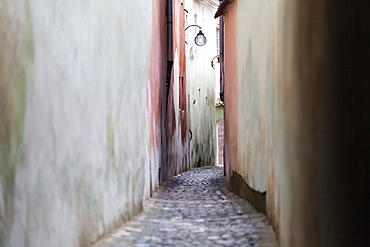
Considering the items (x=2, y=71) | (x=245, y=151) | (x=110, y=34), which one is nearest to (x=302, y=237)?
(x=2, y=71)

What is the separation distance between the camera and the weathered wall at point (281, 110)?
342 cm

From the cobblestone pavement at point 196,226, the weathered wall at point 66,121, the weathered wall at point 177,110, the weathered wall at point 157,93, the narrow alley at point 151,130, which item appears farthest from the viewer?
the weathered wall at point 177,110

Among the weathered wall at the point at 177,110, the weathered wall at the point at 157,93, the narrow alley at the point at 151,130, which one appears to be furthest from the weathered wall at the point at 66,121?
the weathered wall at the point at 177,110

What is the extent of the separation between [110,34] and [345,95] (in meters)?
4.47

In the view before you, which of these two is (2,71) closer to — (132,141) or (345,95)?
(345,95)

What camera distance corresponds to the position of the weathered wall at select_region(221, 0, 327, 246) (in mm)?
3424

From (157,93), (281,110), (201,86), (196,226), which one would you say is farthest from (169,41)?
(281,110)

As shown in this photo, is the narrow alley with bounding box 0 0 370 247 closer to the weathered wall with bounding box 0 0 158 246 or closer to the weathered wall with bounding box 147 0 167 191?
the weathered wall with bounding box 0 0 158 246

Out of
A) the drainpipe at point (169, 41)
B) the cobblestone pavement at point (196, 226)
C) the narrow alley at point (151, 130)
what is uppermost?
the drainpipe at point (169, 41)

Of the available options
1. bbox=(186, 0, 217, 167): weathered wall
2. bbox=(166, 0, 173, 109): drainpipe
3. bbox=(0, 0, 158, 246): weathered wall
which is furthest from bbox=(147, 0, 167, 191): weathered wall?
bbox=(186, 0, 217, 167): weathered wall

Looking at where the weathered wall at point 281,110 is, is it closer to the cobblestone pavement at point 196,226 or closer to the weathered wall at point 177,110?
the cobblestone pavement at point 196,226

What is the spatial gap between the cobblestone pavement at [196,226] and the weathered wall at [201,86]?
11.4 m

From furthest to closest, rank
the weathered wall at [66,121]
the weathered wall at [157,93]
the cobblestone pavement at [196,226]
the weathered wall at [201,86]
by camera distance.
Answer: the weathered wall at [201,86], the weathered wall at [157,93], the cobblestone pavement at [196,226], the weathered wall at [66,121]

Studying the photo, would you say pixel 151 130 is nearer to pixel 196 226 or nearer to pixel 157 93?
pixel 157 93
